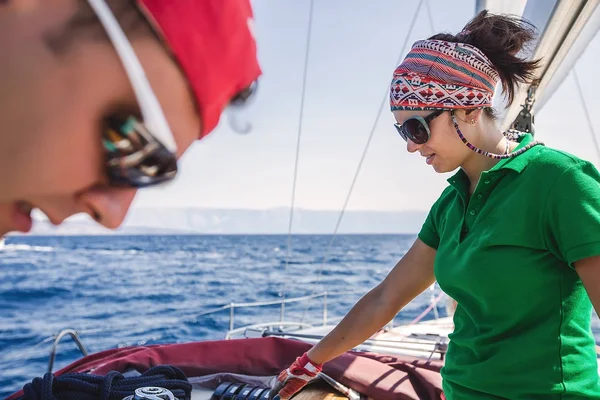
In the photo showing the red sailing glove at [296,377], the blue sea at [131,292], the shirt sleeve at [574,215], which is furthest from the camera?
the red sailing glove at [296,377]

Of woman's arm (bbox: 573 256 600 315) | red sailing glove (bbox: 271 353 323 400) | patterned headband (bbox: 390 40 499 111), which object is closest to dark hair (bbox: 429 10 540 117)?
patterned headband (bbox: 390 40 499 111)

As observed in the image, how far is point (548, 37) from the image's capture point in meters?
1.90

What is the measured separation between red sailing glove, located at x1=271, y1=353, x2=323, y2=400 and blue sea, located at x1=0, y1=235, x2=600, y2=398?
246 mm

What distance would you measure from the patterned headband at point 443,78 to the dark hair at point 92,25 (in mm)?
691

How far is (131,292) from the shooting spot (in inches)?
585

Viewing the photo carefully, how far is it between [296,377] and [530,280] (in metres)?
0.65

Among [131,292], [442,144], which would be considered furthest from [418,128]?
[131,292]

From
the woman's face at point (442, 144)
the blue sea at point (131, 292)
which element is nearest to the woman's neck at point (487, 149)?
the woman's face at point (442, 144)

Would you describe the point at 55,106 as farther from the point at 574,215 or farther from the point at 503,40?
the point at 503,40

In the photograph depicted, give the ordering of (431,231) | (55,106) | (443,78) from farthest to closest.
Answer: (431,231) < (443,78) < (55,106)

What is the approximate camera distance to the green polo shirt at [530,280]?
32.3 inches

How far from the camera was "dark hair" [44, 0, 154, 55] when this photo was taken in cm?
30

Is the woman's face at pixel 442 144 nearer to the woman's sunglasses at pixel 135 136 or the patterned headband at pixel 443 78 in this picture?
the patterned headband at pixel 443 78

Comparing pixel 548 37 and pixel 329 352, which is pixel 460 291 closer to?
pixel 329 352
